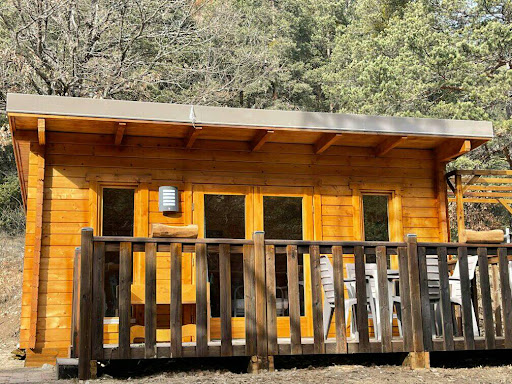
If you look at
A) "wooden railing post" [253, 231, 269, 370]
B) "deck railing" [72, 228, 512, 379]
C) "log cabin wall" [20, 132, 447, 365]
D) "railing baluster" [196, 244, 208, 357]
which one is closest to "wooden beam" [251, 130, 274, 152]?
"log cabin wall" [20, 132, 447, 365]

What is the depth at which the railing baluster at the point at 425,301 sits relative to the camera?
5.86 metres

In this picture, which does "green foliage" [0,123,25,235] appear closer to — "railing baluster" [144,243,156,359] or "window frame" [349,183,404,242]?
"window frame" [349,183,404,242]

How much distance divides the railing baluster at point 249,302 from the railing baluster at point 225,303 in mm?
146

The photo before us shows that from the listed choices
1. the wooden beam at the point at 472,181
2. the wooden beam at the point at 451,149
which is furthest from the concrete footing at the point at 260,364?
the wooden beam at the point at 472,181

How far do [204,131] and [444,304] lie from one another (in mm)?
3441

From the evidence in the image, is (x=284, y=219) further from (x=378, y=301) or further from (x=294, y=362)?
(x=378, y=301)

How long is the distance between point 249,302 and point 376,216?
3455mm

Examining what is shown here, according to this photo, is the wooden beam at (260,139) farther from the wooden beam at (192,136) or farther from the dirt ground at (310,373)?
the dirt ground at (310,373)

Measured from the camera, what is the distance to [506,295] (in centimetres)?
624

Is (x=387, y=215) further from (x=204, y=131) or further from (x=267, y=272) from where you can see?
(x=267, y=272)

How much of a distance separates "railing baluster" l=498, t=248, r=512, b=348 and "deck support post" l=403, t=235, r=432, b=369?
0.88 m

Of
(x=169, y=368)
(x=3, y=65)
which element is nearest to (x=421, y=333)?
(x=169, y=368)

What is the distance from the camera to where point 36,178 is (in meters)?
7.52

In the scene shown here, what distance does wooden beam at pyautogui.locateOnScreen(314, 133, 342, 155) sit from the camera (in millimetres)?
7812
